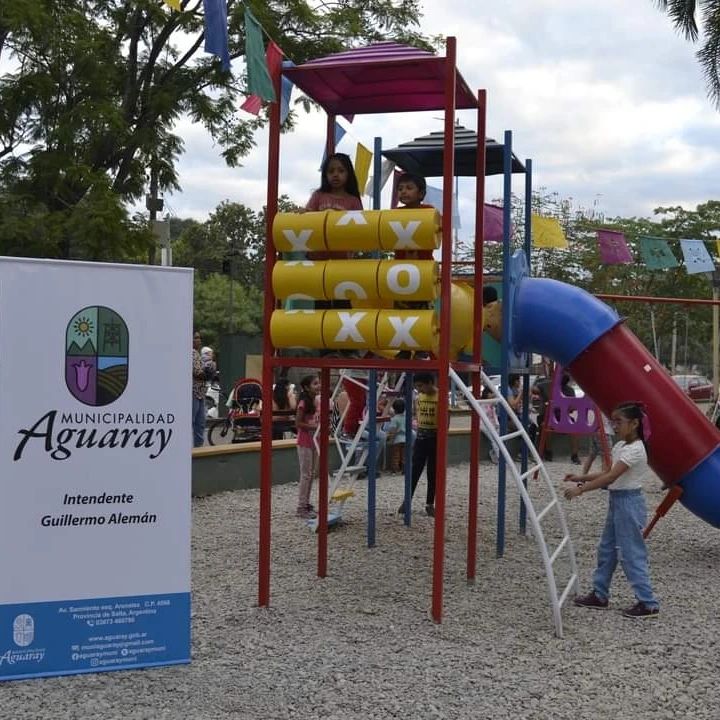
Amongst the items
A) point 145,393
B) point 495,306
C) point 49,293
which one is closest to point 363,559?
point 495,306

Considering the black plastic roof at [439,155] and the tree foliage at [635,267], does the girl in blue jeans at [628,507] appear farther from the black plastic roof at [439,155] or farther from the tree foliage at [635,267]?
the tree foliage at [635,267]

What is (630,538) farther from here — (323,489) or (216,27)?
(216,27)

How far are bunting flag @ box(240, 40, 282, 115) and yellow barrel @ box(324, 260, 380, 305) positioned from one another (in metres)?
1.08

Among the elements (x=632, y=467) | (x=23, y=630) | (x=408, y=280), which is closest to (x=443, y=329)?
(x=408, y=280)

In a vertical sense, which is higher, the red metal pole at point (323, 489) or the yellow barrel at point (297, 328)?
the yellow barrel at point (297, 328)

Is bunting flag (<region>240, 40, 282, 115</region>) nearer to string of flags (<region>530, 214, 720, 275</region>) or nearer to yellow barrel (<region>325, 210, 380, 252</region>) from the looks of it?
yellow barrel (<region>325, 210, 380, 252</region>)

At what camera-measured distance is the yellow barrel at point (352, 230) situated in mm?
5586

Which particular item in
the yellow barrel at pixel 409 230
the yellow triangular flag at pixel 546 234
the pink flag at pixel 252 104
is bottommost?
the yellow barrel at pixel 409 230

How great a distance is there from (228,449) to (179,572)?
605cm

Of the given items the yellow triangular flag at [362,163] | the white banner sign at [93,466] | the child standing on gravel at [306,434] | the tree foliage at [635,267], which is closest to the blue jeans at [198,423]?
the child standing on gravel at [306,434]

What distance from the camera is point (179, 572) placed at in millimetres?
4570

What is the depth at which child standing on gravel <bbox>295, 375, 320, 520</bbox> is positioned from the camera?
9.06 meters

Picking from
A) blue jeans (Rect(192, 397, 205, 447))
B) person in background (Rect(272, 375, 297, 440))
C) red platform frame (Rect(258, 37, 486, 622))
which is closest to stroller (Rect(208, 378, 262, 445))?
person in background (Rect(272, 375, 297, 440))

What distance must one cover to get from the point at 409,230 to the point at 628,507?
7.13 ft
